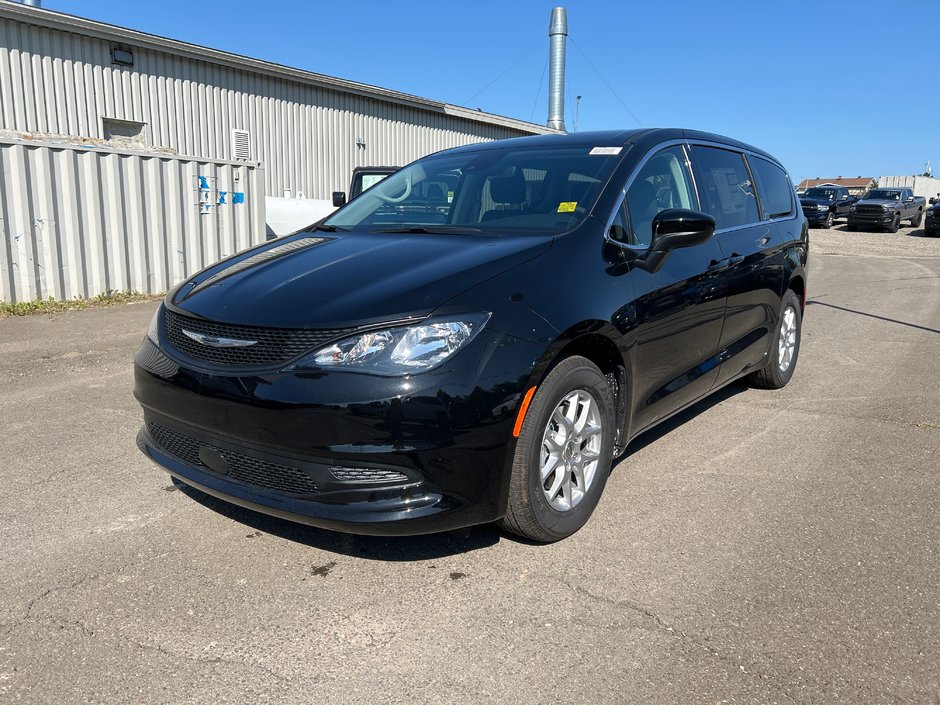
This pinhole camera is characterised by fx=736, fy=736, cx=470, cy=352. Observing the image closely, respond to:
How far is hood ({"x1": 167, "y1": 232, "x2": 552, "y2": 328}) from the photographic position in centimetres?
268

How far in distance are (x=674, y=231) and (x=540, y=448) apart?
4.37ft

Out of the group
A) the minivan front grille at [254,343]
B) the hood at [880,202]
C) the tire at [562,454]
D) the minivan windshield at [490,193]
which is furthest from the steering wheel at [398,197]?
the hood at [880,202]

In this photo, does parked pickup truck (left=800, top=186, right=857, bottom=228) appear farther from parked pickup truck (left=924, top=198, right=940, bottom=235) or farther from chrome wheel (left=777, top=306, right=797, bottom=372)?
chrome wheel (left=777, top=306, right=797, bottom=372)

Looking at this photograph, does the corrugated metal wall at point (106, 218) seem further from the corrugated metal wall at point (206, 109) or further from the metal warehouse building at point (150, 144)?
the corrugated metal wall at point (206, 109)

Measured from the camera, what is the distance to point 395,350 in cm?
257

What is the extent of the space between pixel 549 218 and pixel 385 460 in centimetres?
155

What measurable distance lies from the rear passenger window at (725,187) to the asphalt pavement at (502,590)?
4.64 ft

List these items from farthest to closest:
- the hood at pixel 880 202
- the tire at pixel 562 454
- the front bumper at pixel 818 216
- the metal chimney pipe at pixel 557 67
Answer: the metal chimney pipe at pixel 557 67, the front bumper at pixel 818 216, the hood at pixel 880 202, the tire at pixel 562 454

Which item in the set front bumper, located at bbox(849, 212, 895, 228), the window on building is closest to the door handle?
the window on building

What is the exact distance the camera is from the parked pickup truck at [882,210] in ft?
95.7

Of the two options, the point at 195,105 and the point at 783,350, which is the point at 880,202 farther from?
the point at 783,350

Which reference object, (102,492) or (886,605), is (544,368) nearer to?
(886,605)

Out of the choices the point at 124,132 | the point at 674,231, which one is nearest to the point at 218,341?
the point at 674,231

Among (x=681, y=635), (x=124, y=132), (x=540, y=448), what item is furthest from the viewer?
(x=124, y=132)
